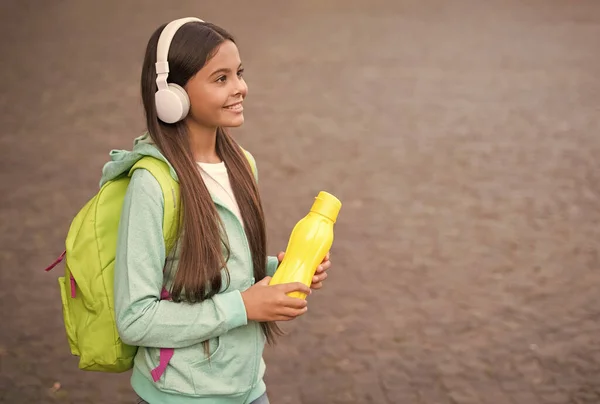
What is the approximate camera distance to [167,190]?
1.47 m

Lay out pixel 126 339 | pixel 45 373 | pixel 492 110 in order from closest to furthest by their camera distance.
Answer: pixel 126 339 < pixel 45 373 < pixel 492 110

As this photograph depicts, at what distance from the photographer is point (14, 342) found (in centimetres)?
323

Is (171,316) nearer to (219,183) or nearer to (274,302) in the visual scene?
(274,302)

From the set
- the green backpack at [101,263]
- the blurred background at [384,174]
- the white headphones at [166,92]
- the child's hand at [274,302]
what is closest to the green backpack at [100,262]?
the green backpack at [101,263]

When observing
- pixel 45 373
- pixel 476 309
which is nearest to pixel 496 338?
pixel 476 309

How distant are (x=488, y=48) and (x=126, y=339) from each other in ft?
16.4

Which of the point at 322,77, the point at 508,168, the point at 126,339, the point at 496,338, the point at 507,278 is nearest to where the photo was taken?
the point at 126,339

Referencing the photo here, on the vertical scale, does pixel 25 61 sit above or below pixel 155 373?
above

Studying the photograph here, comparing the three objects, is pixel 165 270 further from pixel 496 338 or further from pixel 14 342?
pixel 496 338

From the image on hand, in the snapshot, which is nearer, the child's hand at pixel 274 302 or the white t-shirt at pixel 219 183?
the child's hand at pixel 274 302

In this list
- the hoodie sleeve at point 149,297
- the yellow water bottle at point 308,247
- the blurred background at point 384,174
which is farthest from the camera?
the blurred background at point 384,174

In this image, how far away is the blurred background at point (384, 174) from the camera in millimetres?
3199

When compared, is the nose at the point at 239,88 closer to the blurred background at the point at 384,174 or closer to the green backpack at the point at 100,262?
the green backpack at the point at 100,262

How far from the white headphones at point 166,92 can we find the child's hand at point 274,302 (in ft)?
1.29
